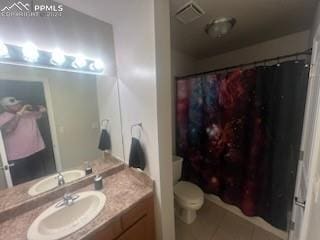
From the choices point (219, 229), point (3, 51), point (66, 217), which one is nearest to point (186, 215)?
point (219, 229)

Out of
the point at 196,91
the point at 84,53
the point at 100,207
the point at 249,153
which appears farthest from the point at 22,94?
the point at 249,153

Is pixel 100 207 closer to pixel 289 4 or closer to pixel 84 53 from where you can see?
pixel 84 53

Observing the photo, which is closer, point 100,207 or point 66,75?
point 100,207

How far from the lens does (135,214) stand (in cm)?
115

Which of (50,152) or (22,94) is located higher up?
(22,94)

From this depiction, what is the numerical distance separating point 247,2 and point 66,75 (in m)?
1.65

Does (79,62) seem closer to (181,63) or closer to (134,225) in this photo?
(134,225)

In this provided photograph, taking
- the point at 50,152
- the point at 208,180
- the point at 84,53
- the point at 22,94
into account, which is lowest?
the point at 208,180

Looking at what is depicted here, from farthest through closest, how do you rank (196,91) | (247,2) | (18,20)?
(196,91) < (247,2) < (18,20)

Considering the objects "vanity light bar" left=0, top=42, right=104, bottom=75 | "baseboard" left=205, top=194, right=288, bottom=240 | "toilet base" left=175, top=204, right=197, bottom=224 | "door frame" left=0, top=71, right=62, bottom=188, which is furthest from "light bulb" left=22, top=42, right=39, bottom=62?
"baseboard" left=205, top=194, right=288, bottom=240

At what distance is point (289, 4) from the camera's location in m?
1.31

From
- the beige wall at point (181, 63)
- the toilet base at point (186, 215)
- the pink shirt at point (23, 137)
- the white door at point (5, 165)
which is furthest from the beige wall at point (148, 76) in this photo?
the beige wall at point (181, 63)

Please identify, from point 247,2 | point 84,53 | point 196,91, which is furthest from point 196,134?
point 84,53

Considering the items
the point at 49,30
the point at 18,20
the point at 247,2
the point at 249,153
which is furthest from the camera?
the point at 249,153
